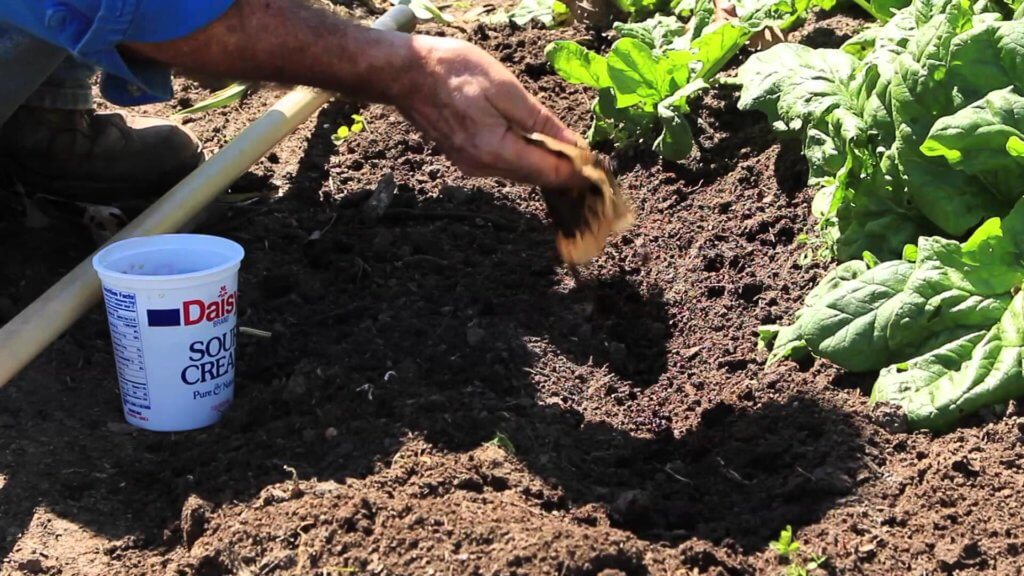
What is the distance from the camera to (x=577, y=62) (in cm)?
384

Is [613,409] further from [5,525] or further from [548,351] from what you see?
[5,525]

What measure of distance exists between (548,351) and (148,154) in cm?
169

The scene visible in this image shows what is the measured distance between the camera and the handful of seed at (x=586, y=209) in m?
2.85

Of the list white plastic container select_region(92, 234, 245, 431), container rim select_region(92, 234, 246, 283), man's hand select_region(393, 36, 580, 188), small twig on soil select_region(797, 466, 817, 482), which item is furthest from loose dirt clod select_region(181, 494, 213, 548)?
small twig on soil select_region(797, 466, 817, 482)

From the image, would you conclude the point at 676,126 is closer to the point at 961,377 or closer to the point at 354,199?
the point at 354,199

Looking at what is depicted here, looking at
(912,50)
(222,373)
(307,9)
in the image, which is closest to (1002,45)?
(912,50)

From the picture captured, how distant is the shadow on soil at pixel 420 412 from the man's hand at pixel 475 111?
1.70ft

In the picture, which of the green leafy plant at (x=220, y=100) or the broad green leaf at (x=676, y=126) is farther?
the green leafy plant at (x=220, y=100)

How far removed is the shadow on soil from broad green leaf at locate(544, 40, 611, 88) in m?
0.66

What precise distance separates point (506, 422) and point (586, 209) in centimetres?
60

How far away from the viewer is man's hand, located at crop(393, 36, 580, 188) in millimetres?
2648

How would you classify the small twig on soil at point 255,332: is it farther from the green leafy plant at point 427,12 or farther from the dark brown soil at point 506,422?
the green leafy plant at point 427,12

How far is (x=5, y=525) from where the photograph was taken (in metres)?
2.54

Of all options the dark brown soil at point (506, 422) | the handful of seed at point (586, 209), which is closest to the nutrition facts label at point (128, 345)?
the dark brown soil at point (506, 422)
